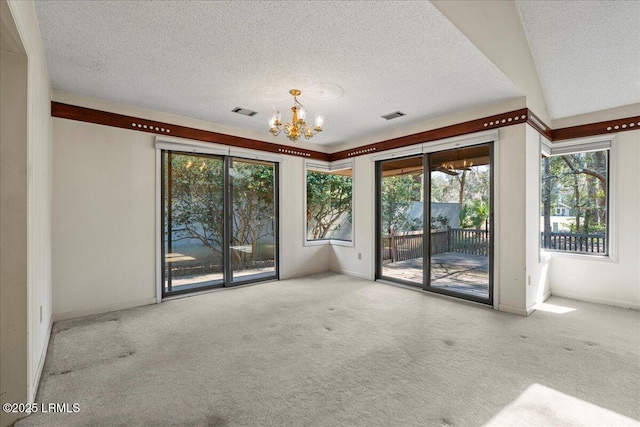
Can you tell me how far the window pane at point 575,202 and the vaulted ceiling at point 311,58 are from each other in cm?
73

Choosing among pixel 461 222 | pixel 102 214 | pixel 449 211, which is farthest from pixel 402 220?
pixel 102 214

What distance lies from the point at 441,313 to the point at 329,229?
303 cm

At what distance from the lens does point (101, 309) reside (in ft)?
12.0

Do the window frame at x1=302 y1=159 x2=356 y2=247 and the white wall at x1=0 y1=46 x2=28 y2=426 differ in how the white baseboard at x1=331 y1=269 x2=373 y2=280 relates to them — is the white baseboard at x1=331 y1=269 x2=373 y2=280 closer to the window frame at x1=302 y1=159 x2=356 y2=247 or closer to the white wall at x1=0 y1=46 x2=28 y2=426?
the window frame at x1=302 y1=159 x2=356 y2=247

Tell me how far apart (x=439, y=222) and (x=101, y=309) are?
4.63 m

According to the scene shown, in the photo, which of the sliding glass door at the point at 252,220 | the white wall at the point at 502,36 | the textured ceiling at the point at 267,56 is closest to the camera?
the textured ceiling at the point at 267,56

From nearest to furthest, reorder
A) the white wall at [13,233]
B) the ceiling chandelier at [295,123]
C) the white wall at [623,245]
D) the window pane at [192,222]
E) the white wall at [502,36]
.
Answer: the white wall at [13,233]
the white wall at [502,36]
the ceiling chandelier at [295,123]
the white wall at [623,245]
the window pane at [192,222]

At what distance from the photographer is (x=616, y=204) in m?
4.00

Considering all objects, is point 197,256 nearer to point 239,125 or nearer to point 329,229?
point 239,125

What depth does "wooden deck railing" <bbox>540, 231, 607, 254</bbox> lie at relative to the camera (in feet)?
13.8

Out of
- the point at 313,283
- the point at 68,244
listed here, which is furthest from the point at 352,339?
the point at 68,244

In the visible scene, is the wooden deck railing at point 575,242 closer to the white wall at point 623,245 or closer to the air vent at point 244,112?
the white wall at point 623,245

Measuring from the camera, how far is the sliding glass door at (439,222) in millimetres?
4148

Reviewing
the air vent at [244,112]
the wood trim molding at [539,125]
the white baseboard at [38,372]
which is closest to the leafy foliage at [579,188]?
the wood trim molding at [539,125]
